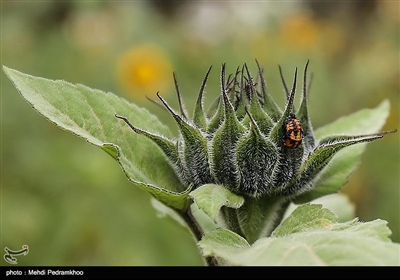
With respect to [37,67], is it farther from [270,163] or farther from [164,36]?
[270,163]

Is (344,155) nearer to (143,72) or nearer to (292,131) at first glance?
(292,131)

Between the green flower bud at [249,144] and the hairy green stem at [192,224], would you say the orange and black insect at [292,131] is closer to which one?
the green flower bud at [249,144]

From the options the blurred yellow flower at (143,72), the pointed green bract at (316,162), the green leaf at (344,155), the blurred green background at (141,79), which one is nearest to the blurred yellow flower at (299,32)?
the blurred green background at (141,79)

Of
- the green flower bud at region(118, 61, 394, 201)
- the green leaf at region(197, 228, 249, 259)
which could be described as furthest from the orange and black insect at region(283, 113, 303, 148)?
the green leaf at region(197, 228, 249, 259)

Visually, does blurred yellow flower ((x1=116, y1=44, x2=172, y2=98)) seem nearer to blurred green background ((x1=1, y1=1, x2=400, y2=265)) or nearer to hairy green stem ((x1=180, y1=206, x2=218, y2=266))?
blurred green background ((x1=1, y1=1, x2=400, y2=265))

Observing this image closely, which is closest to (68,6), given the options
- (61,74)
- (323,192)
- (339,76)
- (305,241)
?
(61,74)

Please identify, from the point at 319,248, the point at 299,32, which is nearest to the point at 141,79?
the point at 299,32
